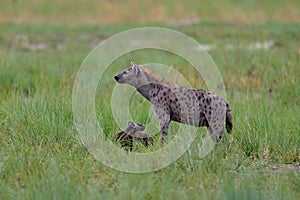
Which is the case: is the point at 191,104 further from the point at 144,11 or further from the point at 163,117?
the point at 144,11

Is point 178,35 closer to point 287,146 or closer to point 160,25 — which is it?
point 160,25

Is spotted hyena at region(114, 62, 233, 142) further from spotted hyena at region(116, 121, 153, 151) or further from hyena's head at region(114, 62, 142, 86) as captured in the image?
spotted hyena at region(116, 121, 153, 151)

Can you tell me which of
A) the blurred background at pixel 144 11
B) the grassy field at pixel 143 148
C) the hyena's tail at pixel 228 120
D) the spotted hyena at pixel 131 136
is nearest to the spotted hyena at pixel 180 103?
the hyena's tail at pixel 228 120

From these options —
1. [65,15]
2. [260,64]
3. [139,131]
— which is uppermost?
[65,15]

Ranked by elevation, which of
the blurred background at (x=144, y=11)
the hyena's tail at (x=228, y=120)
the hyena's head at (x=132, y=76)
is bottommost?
the hyena's tail at (x=228, y=120)

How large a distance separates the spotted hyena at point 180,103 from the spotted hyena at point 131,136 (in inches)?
14.5

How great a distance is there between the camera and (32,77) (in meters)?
8.87

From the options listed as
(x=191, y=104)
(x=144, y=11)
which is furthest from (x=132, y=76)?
(x=144, y=11)

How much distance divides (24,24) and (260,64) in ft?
33.8

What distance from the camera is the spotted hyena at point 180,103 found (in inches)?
197

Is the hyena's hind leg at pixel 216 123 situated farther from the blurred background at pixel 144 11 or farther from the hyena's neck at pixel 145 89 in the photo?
the blurred background at pixel 144 11

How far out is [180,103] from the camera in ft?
16.5

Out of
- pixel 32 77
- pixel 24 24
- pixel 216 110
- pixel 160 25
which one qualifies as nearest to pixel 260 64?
pixel 32 77

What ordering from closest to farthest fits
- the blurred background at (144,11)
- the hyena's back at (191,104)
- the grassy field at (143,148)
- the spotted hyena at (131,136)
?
the grassy field at (143,148) < the hyena's back at (191,104) < the spotted hyena at (131,136) < the blurred background at (144,11)
